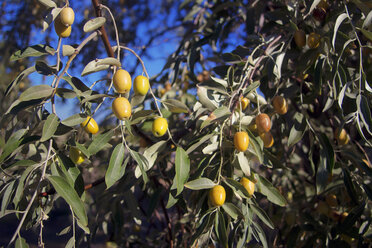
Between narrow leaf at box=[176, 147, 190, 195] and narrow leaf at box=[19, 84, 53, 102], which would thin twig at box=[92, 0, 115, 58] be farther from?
narrow leaf at box=[176, 147, 190, 195]

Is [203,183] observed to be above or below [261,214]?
above

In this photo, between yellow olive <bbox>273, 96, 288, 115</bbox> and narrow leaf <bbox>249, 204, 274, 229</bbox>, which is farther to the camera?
yellow olive <bbox>273, 96, 288, 115</bbox>

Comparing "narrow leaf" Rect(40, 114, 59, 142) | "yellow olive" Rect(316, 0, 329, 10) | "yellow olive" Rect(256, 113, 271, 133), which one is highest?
"narrow leaf" Rect(40, 114, 59, 142)

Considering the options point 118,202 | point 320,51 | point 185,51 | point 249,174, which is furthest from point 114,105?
point 185,51

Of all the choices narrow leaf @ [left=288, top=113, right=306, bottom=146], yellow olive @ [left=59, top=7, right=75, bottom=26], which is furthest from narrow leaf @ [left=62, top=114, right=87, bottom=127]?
narrow leaf @ [left=288, top=113, right=306, bottom=146]

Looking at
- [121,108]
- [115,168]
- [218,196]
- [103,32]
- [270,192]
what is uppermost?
[103,32]

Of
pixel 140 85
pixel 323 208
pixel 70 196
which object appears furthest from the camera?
pixel 323 208

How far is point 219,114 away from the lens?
0.75 meters

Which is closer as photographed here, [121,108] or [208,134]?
[121,108]

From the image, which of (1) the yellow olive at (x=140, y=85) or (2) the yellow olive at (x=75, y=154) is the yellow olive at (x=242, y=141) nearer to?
(1) the yellow olive at (x=140, y=85)

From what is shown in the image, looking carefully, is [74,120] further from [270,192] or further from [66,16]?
[270,192]

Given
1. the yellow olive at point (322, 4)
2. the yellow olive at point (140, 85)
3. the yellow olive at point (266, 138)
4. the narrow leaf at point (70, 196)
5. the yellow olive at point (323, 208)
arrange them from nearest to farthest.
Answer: the narrow leaf at point (70, 196) < the yellow olive at point (140, 85) < the yellow olive at point (266, 138) < the yellow olive at point (322, 4) < the yellow olive at point (323, 208)

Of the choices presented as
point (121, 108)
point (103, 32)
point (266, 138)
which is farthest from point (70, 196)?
point (266, 138)

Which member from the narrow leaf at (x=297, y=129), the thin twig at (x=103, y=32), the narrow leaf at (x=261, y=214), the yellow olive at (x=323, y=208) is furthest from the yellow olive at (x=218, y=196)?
the yellow olive at (x=323, y=208)
